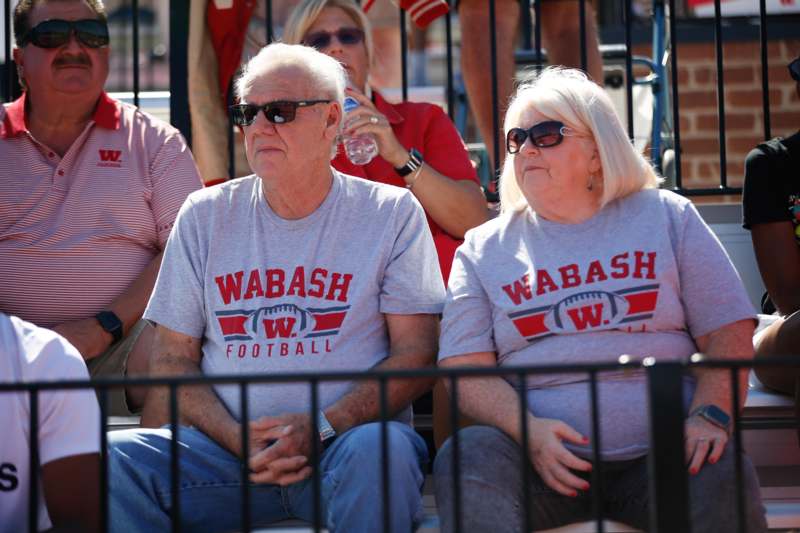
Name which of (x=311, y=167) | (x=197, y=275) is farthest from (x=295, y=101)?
(x=197, y=275)

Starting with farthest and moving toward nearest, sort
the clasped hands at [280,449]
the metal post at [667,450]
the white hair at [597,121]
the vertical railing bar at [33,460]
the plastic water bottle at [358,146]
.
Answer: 1. the plastic water bottle at [358,146]
2. the white hair at [597,121]
3. the clasped hands at [280,449]
4. the vertical railing bar at [33,460]
5. the metal post at [667,450]

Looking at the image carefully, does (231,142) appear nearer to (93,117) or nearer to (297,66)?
(93,117)

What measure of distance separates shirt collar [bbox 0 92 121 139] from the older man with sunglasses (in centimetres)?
78

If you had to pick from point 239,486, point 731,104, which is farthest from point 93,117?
point 731,104

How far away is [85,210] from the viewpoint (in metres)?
4.41

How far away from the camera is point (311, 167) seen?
3.84 m

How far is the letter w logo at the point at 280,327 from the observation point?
11.8 ft

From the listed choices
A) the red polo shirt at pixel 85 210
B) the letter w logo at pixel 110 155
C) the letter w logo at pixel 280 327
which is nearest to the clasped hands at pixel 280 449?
the letter w logo at pixel 280 327

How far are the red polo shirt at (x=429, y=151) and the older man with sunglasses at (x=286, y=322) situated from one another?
56 centimetres

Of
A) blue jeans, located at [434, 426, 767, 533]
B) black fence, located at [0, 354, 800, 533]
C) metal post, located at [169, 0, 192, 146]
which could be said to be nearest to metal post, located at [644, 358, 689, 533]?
black fence, located at [0, 354, 800, 533]

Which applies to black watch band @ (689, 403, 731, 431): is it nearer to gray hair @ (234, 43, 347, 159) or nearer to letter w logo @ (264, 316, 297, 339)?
letter w logo @ (264, 316, 297, 339)

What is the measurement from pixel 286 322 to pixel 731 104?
501 centimetres

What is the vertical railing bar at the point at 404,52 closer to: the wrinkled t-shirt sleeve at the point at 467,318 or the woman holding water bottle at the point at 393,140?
the woman holding water bottle at the point at 393,140

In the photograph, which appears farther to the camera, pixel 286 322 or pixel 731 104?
pixel 731 104
